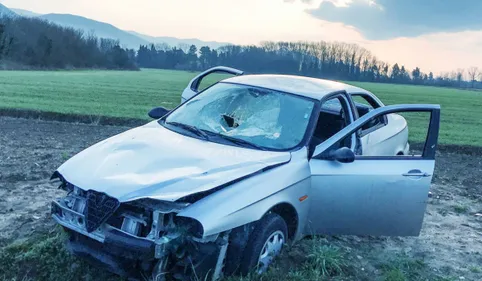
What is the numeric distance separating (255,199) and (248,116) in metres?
1.31

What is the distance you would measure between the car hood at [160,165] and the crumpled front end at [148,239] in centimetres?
9

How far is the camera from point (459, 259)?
16.9ft

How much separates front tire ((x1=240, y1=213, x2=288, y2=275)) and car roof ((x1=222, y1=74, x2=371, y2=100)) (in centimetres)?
153

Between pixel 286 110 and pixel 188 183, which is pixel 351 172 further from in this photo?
pixel 188 183

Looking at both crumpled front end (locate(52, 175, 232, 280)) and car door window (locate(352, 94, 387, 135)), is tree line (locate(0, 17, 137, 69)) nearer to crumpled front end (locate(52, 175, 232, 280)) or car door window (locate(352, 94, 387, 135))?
car door window (locate(352, 94, 387, 135))

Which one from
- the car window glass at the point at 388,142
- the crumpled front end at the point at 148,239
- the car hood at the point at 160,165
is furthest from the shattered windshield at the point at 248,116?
the crumpled front end at the point at 148,239

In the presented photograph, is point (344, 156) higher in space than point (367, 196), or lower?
higher

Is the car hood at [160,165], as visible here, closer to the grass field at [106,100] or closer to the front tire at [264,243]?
the front tire at [264,243]

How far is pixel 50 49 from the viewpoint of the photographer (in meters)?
73.9

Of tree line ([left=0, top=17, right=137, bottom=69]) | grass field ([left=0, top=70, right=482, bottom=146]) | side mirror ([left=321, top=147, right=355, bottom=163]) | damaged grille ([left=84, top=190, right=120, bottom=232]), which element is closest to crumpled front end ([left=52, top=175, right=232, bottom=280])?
damaged grille ([left=84, top=190, right=120, bottom=232])

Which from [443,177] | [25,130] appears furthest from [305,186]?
[25,130]

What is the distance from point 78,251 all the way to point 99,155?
826 millimetres

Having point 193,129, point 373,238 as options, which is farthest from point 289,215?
point 373,238

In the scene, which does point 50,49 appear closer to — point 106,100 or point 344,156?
point 106,100
